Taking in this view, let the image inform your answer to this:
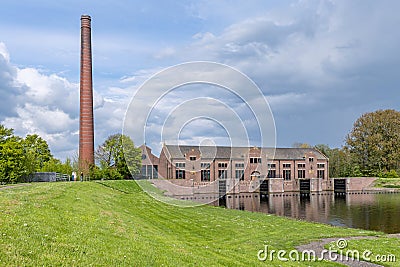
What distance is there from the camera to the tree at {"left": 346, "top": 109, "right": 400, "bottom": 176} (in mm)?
117938

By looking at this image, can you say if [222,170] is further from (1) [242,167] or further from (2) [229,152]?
(1) [242,167]

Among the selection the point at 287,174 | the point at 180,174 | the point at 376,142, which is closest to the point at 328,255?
the point at 180,174

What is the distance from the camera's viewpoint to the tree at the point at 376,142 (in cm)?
11794

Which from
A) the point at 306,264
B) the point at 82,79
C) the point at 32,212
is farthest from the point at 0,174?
the point at 306,264

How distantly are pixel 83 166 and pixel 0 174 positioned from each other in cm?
2121

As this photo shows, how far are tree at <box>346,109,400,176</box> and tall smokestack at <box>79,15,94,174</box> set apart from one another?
86789 mm

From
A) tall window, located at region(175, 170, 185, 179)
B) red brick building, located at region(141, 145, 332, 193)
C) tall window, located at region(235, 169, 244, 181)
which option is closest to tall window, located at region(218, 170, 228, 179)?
red brick building, located at region(141, 145, 332, 193)

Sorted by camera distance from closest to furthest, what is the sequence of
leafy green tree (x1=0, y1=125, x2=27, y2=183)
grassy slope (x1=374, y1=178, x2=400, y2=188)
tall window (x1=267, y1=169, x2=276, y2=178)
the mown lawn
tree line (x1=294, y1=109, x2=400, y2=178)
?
the mown lawn, leafy green tree (x1=0, y1=125, x2=27, y2=183), grassy slope (x1=374, y1=178, x2=400, y2=188), tall window (x1=267, y1=169, x2=276, y2=178), tree line (x1=294, y1=109, x2=400, y2=178)

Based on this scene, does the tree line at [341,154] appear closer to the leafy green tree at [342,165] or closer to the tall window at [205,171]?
the leafy green tree at [342,165]

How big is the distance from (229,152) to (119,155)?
36591 mm

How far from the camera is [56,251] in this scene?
11.0 metres

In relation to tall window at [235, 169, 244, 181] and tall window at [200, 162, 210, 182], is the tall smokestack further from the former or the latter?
tall window at [235, 169, 244, 181]

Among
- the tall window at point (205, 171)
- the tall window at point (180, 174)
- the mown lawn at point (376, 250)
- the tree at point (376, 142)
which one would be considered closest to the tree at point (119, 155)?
the tall window at point (180, 174)

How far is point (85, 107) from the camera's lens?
215 ft
